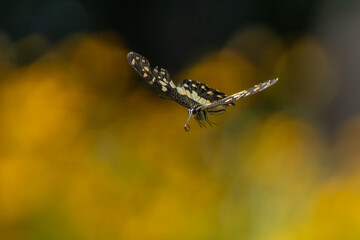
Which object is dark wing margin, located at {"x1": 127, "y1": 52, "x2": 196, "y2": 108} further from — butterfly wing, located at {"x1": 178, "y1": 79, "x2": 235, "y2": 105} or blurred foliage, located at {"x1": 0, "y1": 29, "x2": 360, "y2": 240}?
blurred foliage, located at {"x1": 0, "y1": 29, "x2": 360, "y2": 240}

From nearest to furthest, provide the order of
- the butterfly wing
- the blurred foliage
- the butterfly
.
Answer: the butterfly
the butterfly wing
the blurred foliage

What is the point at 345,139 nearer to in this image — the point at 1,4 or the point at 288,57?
the point at 288,57

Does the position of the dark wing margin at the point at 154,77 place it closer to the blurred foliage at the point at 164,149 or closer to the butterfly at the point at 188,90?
the butterfly at the point at 188,90

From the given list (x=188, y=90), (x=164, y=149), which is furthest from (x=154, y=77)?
(x=164, y=149)

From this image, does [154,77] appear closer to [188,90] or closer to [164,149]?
[188,90]

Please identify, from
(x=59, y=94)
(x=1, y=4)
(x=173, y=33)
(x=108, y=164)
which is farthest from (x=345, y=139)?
(x=1, y=4)

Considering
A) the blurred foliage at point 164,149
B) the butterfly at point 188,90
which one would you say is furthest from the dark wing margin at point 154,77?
the blurred foliage at point 164,149

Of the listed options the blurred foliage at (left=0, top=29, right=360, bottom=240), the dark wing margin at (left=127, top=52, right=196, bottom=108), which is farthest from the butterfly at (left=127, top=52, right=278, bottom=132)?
the blurred foliage at (left=0, top=29, right=360, bottom=240)
